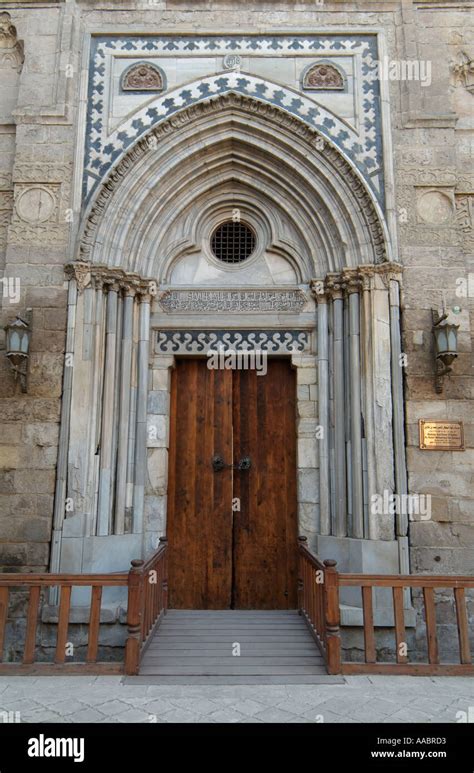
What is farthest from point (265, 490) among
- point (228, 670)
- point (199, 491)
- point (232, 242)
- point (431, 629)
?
point (232, 242)

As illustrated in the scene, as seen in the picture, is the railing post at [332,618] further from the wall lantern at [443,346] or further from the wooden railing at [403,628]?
the wall lantern at [443,346]

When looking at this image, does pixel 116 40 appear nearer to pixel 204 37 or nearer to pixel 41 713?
pixel 204 37

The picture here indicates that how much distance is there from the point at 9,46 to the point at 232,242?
11.3 ft

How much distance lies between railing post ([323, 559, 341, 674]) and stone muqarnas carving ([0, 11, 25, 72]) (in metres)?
6.54

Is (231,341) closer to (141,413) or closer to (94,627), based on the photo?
(141,413)

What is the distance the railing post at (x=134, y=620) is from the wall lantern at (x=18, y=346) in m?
2.57

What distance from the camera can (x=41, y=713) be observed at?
3715 millimetres

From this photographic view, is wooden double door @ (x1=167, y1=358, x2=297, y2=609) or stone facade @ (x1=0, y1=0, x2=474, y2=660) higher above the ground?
stone facade @ (x1=0, y1=0, x2=474, y2=660)

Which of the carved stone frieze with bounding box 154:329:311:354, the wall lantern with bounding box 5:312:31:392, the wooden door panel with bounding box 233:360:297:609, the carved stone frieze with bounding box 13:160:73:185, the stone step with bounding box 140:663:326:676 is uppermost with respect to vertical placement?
the carved stone frieze with bounding box 13:160:73:185

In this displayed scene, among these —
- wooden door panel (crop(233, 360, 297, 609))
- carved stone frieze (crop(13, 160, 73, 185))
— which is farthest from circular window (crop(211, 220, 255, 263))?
carved stone frieze (crop(13, 160, 73, 185))

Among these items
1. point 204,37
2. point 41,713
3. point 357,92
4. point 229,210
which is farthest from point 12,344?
point 357,92

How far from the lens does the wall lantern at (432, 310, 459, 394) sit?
599 centimetres

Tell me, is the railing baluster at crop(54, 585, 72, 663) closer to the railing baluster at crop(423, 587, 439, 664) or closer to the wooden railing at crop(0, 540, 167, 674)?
the wooden railing at crop(0, 540, 167, 674)

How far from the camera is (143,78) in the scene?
22.9ft
